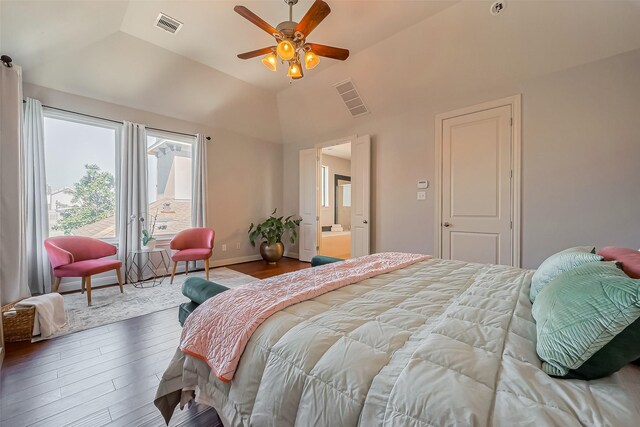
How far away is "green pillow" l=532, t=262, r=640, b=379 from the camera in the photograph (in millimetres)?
639

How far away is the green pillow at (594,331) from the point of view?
64 centimetres

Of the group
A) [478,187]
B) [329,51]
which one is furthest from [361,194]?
[329,51]

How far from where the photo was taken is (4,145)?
2615 mm

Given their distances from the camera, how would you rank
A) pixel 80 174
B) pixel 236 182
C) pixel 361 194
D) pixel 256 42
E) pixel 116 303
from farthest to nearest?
→ pixel 236 182 < pixel 361 194 < pixel 80 174 < pixel 256 42 < pixel 116 303

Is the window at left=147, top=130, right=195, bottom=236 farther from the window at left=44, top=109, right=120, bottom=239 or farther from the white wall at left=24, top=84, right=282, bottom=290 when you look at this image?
the window at left=44, top=109, right=120, bottom=239

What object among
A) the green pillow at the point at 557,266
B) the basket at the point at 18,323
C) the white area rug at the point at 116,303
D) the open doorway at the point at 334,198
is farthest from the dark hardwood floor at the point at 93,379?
the open doorway at the point at 334,198

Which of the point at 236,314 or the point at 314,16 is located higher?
the point at 314,16

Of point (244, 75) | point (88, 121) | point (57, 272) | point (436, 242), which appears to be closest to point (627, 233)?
point (436, 242)

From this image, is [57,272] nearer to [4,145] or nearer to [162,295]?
[162,295]

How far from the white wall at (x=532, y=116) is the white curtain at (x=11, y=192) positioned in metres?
3.66

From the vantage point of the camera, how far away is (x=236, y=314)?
3.70ft

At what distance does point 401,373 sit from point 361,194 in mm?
3906

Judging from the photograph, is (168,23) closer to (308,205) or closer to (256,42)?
(256,42)

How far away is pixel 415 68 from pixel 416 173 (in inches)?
56.0
